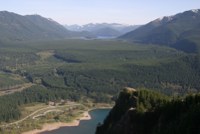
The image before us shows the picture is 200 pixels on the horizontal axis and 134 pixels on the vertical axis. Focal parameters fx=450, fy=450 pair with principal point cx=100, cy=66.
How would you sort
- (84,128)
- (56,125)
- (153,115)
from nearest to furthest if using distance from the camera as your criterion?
(153,115) → (84,128) → (56,125)

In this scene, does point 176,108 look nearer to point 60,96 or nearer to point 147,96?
point 147,96

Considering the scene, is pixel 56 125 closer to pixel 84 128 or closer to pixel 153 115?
pixel 84 128

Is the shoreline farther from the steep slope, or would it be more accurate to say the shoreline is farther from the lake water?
the steep slope

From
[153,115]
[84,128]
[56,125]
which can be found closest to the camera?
[153,115]

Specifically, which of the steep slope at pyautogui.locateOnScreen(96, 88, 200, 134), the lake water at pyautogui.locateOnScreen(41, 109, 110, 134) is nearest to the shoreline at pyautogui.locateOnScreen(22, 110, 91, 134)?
the lake water at pyautogui.locateOnScreen(41, 109, 110, 134)

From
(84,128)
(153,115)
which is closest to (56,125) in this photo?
(84,128)

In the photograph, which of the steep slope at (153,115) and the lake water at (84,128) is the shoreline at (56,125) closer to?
the lake water at (84,128)

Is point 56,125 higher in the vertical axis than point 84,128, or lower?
higher

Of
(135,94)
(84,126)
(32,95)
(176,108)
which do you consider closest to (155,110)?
(176,108)
